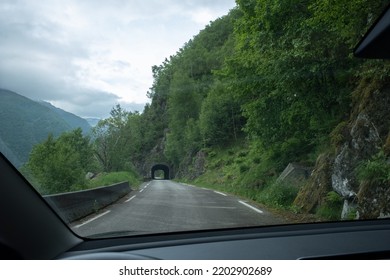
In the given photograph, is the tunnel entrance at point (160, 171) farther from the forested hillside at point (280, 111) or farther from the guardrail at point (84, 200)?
the guardrail at point (84, 200)

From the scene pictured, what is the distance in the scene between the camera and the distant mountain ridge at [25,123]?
2.02m

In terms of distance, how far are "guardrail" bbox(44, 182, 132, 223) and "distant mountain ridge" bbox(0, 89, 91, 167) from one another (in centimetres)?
31

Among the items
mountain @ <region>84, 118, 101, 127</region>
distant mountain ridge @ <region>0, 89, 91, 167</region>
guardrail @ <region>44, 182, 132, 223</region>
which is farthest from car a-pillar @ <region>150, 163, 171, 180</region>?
distant mountain ridge @ <region>0, 89, 91, 167</region>

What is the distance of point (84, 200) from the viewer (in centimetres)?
241

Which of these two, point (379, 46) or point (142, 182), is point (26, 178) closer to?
point (142, 182)

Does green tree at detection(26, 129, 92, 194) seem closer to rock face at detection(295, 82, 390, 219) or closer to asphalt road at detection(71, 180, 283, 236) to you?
asphalt road at detection(71, 180, 283, 236)

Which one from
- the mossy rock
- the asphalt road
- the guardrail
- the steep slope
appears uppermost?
the steep slope

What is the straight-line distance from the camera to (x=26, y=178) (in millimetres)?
2018

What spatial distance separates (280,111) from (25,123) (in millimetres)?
1697

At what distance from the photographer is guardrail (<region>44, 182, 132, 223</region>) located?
2174 millimetres

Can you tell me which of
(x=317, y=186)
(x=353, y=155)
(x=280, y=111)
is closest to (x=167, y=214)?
(x=317, y=186)

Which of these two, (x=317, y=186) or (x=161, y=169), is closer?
(x=317, y=186)

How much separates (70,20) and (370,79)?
1769 mm

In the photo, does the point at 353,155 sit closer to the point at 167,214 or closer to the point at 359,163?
the point at 359,163
